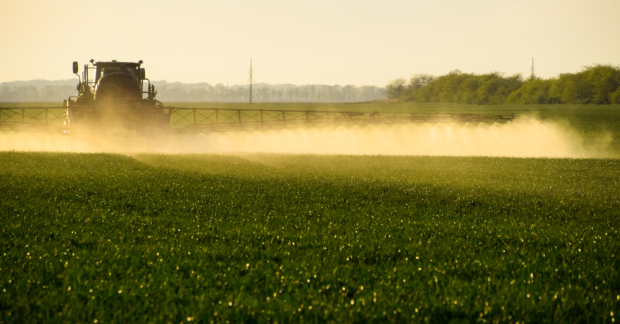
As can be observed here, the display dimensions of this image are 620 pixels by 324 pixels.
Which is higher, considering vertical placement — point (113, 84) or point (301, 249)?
point (113, 84)

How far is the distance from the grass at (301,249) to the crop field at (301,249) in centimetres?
3

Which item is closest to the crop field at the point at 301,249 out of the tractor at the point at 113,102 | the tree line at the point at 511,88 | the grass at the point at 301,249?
the grass at the point at 301,249

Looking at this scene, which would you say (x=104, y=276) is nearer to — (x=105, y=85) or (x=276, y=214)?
(x=276, y=214)

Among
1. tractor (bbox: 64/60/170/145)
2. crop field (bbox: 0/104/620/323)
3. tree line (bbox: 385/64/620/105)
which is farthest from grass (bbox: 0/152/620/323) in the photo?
tree line (bbox: 385/64/620/105)

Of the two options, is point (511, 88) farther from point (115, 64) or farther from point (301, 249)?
point (301, 249)

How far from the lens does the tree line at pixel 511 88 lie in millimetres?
83312

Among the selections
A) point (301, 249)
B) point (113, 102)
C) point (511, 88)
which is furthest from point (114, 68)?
point (511, 88)

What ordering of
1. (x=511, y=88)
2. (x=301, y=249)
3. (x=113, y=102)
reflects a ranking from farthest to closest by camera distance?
(x=511, y=88)
(x=113, y=102)
(x=301, y=249)

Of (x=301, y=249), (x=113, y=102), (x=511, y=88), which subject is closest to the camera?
(x=301, y=249)

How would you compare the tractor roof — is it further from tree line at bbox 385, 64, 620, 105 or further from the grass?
tree line at bbox 385, 64, 620, 105

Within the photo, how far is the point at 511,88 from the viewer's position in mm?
106000

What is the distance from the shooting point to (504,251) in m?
7.93

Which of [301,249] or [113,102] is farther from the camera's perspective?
[113,102]

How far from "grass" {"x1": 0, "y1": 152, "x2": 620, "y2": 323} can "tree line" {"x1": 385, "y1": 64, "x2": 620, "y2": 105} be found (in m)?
78.2
